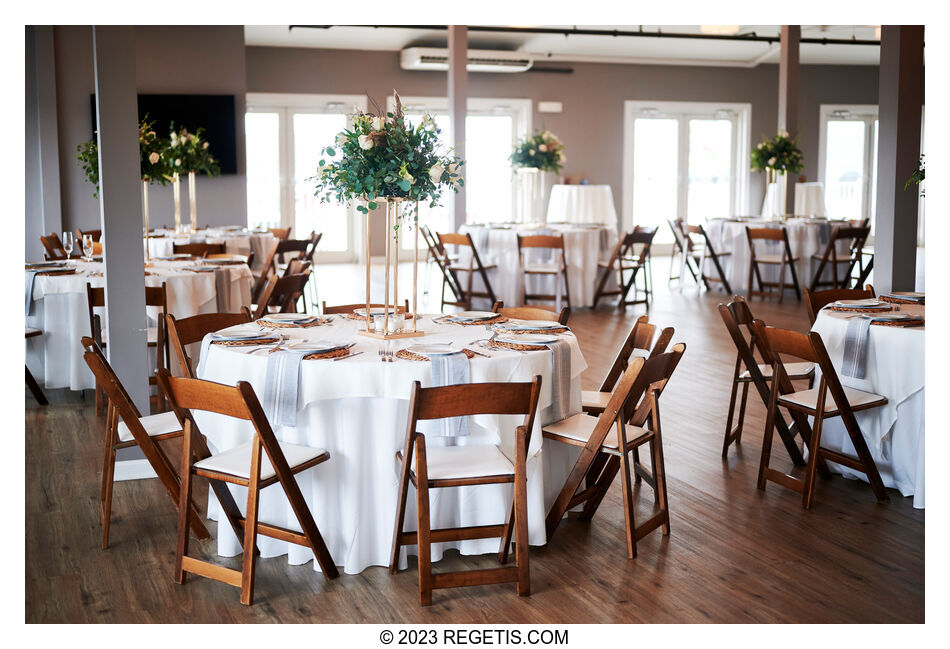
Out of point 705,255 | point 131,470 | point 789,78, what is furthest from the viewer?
point 789,78

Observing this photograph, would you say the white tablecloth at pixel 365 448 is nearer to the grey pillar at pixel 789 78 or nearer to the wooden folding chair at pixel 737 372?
the wooden folding chair at pixel 737 372

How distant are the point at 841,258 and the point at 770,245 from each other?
2.43 ft

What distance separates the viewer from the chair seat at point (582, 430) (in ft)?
11.1

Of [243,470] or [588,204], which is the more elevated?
[588,204]

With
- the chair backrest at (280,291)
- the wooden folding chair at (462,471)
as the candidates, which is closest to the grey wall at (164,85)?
the chair backrest at (280,291)

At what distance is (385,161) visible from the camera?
342 centimetres

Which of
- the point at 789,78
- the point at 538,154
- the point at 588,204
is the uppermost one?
the point at 789,78

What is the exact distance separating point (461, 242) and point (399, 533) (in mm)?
5926

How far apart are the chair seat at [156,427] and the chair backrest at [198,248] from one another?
4.31 metres

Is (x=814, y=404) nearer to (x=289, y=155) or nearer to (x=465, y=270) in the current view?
(x=465, y=270)

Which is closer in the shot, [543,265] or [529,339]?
[529,339]

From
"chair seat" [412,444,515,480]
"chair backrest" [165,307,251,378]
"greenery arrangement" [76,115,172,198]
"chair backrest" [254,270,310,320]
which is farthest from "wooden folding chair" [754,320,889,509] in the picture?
"greenery arrangement" [76,115,172,198]

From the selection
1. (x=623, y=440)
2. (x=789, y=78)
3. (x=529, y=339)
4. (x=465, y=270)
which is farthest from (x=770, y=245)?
(x=623, y=440)
